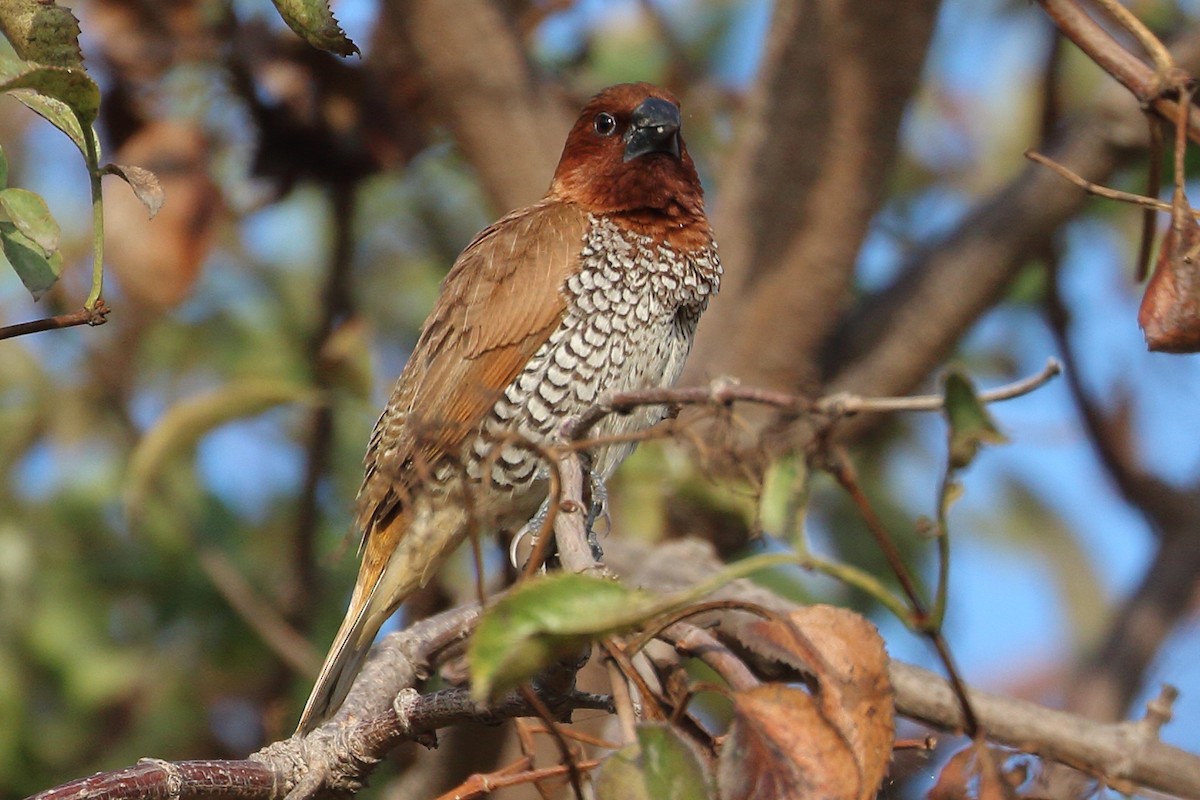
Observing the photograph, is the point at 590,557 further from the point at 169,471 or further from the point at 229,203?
the point at 229,203

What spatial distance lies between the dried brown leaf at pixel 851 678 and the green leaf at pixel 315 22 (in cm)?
89

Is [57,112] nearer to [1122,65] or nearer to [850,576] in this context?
[850,576]

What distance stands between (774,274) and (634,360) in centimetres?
113

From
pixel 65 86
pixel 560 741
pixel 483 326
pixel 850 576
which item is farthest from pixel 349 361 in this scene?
pixel 850 576

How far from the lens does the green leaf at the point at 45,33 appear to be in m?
1.73

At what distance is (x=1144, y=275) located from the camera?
2303 millimetres

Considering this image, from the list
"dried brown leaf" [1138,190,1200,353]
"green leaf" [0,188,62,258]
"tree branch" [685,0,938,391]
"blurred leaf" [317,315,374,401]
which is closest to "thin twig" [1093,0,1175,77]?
"dried brown leaf" [1138,190,1200,353]

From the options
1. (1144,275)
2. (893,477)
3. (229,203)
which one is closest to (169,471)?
(229,203)

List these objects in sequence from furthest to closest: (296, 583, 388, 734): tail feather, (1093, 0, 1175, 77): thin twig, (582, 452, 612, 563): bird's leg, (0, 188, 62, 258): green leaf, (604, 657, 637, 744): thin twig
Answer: (296, 583, 388, 734): tail feather → (582, 452, 612, 563): bird's leg → (1093, 0, 1175, 77): thin twig → (0, 188, 62, 258): green leaf → (604, 657, 637, 744): thin twig

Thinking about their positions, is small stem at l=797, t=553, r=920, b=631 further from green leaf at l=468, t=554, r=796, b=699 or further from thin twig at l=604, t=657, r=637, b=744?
thin twig at l=604, t=657, r=637, b=744

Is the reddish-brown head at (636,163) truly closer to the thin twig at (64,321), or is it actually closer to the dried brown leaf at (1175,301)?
the dried brown leaf at (1175,301)

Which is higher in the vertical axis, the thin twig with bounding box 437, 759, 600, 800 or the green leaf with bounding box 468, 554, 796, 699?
the green leaf with bounding box 468, 554, 796, 699

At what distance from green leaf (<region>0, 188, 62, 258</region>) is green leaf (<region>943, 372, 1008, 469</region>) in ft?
3.48

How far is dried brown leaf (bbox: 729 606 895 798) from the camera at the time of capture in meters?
1.41
